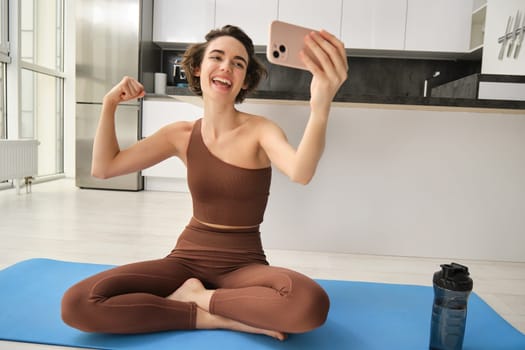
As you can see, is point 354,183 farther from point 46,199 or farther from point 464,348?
point 46,199

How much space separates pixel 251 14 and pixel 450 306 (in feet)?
12.5

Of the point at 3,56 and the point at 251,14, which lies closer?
the point at 3,56

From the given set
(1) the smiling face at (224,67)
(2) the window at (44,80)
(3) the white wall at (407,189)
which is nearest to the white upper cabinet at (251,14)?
(2) the window at (44,80)

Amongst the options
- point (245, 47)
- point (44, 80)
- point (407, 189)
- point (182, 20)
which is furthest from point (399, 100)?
point (44, 80)

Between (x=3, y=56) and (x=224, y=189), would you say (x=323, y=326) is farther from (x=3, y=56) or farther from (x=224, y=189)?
(x=3, y=56)

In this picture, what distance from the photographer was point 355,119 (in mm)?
2342

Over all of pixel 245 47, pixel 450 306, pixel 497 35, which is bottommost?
pixel 450 306

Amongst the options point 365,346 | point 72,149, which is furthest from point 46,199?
point 365,346

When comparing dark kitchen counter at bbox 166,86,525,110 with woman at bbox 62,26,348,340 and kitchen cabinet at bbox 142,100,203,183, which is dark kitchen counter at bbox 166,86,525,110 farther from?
kitchen cabinet at bbox 142,100,203,183

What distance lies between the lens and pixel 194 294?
4.21ft

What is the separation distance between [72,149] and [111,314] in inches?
180

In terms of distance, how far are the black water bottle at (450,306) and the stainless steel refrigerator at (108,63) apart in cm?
367

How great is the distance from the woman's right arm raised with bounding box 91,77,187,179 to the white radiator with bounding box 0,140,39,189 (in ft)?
8.72

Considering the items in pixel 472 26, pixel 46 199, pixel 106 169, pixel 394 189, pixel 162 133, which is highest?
pixel 472 26
